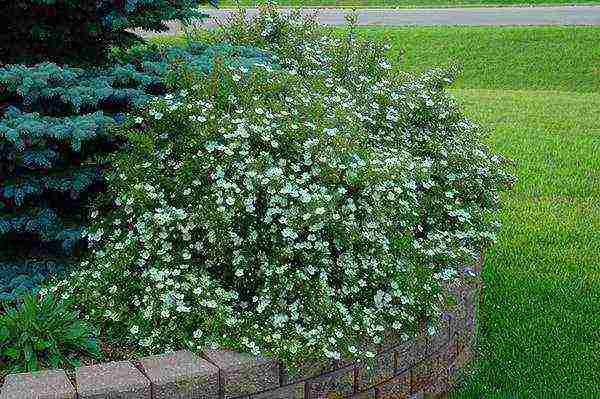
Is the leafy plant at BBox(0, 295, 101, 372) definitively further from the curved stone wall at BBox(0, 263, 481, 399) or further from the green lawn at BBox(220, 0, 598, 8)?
the green lawn at BBox(220, 0, 598, 8)

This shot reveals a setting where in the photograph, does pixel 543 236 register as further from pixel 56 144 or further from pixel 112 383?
pixel 112 383

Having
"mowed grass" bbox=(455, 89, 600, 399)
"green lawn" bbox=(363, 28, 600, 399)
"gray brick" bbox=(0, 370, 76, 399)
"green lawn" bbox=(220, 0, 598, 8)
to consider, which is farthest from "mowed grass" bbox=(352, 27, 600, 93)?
"gray brick" bbox=(0, 370, 76, 399)

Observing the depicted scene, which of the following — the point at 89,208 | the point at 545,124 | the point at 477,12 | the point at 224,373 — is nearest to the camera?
the point at 224,373

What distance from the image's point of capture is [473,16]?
18.7 meters

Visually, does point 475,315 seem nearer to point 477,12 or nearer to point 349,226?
point 349,226

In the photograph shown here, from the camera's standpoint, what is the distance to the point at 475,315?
4367 mm

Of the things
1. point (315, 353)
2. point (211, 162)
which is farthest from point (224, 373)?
point (211, 162)

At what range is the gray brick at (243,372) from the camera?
3104 millimetres

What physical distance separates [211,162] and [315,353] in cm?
90

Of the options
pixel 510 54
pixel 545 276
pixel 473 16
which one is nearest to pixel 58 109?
pixel 545 276

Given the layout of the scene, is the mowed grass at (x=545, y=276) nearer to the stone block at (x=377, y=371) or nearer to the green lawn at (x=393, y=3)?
the stone block at (x=377, y=371)

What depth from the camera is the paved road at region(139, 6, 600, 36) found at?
1753cm

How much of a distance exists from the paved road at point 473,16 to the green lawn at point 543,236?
341 cm

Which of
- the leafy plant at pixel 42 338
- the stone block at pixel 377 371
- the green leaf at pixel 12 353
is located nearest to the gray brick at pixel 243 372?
the stone block at pixel 377 371
